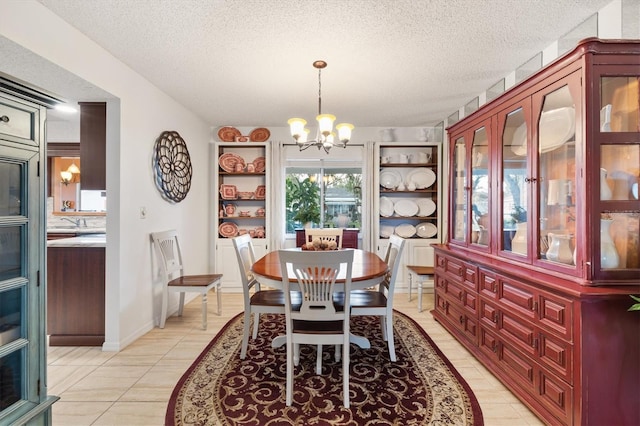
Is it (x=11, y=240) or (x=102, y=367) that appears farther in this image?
(x=102, y=367)

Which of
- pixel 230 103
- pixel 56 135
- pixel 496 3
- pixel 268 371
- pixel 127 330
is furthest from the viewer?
pixel 56 135

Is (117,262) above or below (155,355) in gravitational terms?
above

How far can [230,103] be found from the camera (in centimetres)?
381

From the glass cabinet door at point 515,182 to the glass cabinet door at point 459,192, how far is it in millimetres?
637

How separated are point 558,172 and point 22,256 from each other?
2.84 meters

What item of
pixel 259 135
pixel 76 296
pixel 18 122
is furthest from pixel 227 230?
pixel 18 122

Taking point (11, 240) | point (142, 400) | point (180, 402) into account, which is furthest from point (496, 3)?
point (142, 400)

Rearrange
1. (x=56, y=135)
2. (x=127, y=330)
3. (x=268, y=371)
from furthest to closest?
(x=56, y=135), (x=127, y=330), (x=268, y=371)

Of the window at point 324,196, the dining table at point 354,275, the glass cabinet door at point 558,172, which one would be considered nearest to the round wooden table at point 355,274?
the dining table at point 354,275

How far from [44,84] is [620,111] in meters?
3.92

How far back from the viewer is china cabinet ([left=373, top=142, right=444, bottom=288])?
468cm

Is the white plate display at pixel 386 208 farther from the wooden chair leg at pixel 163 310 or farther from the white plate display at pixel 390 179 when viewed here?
the wooden chair leg at pixel 163 310

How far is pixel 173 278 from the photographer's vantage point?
12.0 feet

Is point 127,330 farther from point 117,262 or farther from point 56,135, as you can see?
point 56,135
